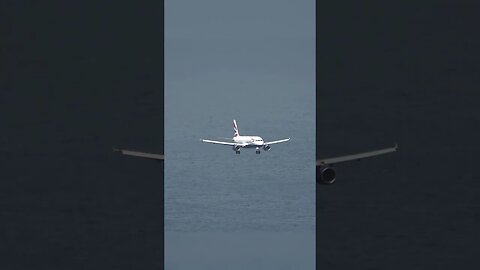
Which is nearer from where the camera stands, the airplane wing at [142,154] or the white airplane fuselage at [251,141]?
the airplane wing at [142,154]

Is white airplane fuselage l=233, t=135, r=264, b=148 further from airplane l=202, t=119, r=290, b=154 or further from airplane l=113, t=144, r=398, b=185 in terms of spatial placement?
airplane l=113, t=144, r=398, b=185
